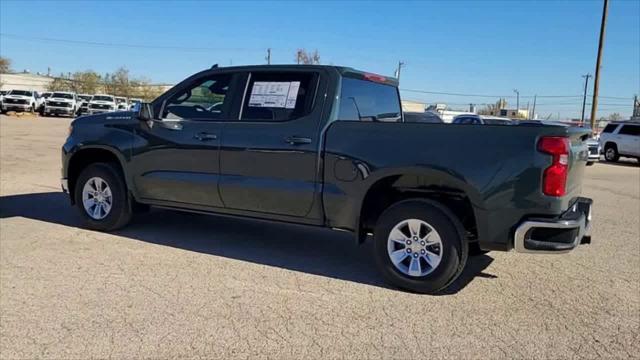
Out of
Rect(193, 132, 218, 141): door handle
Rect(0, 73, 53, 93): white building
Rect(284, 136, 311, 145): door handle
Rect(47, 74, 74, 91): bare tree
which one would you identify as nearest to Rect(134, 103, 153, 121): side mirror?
Rect(193, 132, 218, 141): door handle

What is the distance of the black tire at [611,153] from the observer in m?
25.7

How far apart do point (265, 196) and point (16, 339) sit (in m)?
2.51

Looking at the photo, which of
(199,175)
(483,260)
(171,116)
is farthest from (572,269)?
(171,116)

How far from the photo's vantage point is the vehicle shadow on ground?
5.57m

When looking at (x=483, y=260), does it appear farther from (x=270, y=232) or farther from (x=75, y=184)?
(x=75, y=184)

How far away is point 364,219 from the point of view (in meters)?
5.29

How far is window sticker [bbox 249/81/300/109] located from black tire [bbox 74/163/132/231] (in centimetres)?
203

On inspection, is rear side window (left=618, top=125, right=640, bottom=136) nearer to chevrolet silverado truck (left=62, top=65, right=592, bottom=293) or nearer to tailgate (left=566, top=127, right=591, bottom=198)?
chevrolet silverado truck (left=62, top=65, right=592, bottom=293)

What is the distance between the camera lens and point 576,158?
478cm

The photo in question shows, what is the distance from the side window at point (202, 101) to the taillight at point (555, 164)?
10.4 ft

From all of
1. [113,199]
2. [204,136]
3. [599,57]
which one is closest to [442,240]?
[204,136]

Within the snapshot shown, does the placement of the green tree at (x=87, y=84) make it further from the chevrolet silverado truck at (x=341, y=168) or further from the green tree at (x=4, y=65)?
the chevrolet silverado truck at (x=341, y=168)

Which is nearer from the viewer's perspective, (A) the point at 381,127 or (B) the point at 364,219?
(A) the point at 381,127

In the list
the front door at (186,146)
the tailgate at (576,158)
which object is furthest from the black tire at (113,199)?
the tailgate at (576,158)
